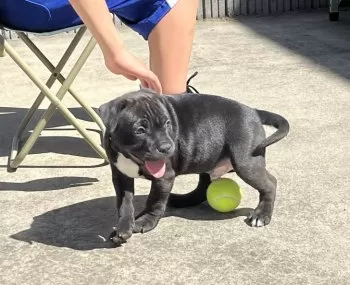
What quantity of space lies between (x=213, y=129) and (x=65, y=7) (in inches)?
37.3

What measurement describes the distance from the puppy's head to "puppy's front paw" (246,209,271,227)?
1.53 feet

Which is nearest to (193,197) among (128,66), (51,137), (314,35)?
(128,66)

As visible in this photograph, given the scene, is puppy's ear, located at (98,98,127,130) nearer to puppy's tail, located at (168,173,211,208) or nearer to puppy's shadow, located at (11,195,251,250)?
puppy's shadow, located at (11,195,251,250)

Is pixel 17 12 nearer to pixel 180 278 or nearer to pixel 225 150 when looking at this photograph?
pixel 225 150

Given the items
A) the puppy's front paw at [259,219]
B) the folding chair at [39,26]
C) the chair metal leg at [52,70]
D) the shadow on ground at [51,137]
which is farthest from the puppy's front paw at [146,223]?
the chair metal leg at [52,70]

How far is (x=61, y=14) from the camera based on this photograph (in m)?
2.99

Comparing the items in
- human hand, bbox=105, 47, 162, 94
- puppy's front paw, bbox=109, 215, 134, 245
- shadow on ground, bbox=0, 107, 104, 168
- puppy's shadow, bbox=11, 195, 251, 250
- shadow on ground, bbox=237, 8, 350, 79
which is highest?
human hand, bbox=105, 47, 162, 94

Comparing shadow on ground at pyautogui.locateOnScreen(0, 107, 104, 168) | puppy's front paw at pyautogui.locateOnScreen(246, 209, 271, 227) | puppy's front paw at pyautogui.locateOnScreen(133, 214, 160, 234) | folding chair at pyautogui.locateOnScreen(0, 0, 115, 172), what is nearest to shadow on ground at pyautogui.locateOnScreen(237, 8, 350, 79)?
shadow on ground at pyautogui.locateOnScreen(0, 107, 104, 168)

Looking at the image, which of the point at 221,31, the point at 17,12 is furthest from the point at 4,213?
the point at 221,31

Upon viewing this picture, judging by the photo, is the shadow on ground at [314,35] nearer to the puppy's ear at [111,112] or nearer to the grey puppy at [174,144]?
the grey puppy at [174,144]

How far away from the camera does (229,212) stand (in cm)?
267

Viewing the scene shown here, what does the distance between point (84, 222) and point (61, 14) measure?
0.93 metres

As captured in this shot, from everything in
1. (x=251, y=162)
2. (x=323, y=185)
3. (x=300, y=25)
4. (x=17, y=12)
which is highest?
(x=17, y=12)

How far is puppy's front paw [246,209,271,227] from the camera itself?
254cm
